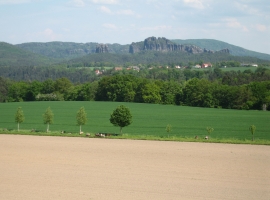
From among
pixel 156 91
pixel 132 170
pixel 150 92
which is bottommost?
pixel 132 170

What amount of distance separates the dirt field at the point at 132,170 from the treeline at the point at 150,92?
58106 mm

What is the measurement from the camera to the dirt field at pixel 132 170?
63.1ft

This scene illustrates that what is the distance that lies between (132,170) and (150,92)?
81647 mm

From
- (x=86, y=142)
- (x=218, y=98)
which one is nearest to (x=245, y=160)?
(x=86, y=142)

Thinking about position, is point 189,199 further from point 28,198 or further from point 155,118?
point 155,118

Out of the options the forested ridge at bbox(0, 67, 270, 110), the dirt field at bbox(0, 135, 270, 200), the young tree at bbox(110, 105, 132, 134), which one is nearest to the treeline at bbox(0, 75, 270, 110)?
the forested ridge at bbox(0, 67, 270, 110)

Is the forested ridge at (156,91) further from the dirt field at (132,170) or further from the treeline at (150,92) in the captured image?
the dirt field at (132,170)

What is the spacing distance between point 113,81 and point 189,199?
92.7m

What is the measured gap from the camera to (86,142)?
121 feet

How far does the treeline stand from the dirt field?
191 feet

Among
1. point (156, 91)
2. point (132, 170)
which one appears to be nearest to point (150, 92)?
point (156, 91)

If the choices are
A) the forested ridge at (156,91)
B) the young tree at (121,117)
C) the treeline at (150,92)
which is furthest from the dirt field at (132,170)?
the forested ridge at (156,91)

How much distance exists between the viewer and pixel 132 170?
79.7 feet

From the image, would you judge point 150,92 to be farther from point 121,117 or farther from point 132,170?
point 132,170
